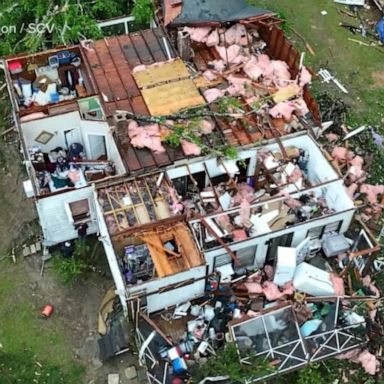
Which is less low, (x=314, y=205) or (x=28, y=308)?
(x=314, y=205)

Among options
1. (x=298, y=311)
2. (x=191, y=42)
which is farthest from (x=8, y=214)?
(x=298, y=311)

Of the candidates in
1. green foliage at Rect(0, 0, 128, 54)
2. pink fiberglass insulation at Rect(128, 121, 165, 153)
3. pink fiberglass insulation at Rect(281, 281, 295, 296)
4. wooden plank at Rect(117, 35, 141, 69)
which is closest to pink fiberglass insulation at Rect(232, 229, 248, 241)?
pink fiberglass insulation at Rect(281, 281, 295, 296)

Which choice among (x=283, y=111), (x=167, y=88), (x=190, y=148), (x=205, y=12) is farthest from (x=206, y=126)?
(x=205, y=12)

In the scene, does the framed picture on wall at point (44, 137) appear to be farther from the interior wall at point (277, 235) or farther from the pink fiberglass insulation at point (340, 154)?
the pink fiberglass insulation at point (340, 154)

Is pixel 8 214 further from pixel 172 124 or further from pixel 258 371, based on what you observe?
pixel 258 371

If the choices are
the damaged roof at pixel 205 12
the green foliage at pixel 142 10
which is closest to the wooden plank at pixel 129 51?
the green foliage at pixel 142 10
